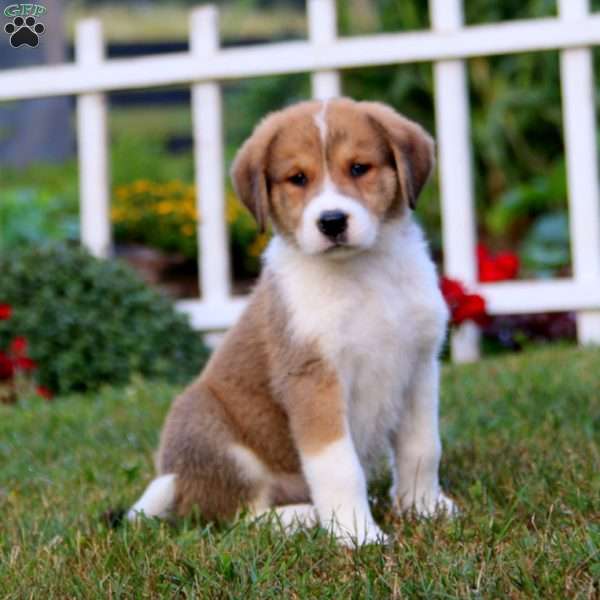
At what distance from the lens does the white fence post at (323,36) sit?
743cm

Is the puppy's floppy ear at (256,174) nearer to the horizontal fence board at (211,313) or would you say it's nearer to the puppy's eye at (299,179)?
the puppy's eye at (299,179)

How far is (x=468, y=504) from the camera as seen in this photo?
3961 millimetres

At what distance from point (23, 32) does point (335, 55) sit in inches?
109

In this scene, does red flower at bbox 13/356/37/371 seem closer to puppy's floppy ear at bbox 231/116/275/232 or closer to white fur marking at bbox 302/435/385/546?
puppy's floppy ear at bbox 231/116/275/232

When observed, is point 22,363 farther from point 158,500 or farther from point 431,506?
point 431,506

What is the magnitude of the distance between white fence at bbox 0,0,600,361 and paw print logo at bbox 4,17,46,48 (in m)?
2.55

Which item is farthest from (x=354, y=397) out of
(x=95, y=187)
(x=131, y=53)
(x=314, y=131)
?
(x=131, y=53)

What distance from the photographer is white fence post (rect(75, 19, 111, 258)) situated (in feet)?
25.4

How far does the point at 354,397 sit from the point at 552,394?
188cm

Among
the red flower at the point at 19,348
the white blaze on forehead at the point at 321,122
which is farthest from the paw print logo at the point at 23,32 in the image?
the red flower at the point at 19,348

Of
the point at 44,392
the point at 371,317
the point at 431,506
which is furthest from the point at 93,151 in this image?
the point at 431,506

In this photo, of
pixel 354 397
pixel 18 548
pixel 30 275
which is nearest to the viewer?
pixel 18 548

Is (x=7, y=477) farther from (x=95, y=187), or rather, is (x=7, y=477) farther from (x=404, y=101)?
(x=404, y=101)

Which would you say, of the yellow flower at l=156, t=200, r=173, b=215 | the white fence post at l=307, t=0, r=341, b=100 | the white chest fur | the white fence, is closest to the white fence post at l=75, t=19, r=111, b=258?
the white fence
